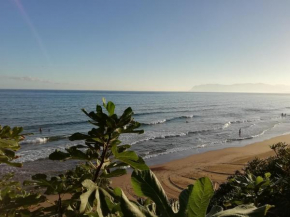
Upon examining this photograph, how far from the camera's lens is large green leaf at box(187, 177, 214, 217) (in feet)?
2.86

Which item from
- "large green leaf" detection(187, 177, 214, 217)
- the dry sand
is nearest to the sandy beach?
the dry sand

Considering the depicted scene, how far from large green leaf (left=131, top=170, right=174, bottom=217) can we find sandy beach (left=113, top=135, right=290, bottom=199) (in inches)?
471

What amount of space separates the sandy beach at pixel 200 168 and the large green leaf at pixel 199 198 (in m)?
12.1

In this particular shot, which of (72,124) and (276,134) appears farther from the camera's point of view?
(72,124)

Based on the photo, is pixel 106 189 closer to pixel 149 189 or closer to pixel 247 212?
pixel 149 189

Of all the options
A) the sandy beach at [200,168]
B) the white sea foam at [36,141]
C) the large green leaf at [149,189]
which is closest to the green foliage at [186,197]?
the large green leaf at [149,189]

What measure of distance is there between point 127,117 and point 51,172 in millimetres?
16491

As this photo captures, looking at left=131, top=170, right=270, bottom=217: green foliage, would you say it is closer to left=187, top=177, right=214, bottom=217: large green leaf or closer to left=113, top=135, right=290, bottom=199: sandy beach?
left=187, top=177, right=214, bottom=217: large green leaf

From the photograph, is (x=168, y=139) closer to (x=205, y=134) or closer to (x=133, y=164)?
(x=205, y=134)

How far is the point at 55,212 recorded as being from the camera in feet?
5.04

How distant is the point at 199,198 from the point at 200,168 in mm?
17507

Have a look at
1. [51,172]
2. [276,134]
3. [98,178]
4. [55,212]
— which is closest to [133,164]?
[98,178]

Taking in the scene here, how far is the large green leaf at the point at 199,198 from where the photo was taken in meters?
0.87

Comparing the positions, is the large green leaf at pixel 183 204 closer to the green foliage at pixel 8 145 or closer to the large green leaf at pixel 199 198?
the large green leaf at pixel 199 198
